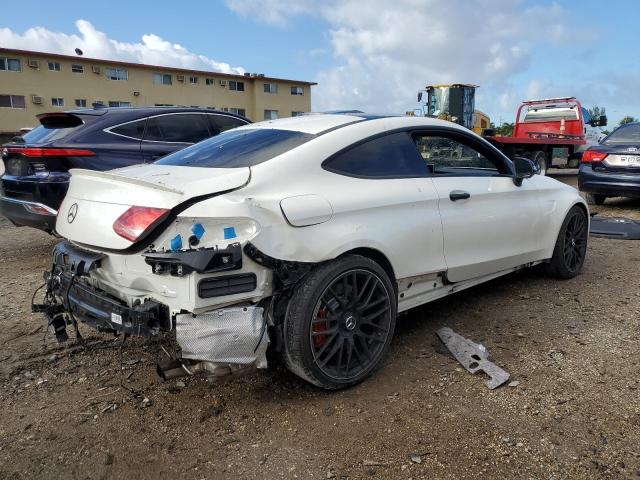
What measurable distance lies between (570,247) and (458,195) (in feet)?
6.58

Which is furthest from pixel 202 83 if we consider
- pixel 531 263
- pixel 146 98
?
pixel 531 263

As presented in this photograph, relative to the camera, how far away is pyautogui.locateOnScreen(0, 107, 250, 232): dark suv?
512cm

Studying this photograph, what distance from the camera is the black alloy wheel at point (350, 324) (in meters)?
2.77

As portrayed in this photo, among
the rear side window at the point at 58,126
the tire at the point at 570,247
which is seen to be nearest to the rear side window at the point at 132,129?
the rear side window at the point at 58,126

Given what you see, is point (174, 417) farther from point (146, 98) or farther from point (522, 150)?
point (146, 98)

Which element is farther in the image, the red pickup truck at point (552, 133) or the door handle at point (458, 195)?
the red pickup truck at point (552, 133)

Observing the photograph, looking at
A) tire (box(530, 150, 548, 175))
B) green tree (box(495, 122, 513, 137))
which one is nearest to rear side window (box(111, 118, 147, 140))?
tire (box(530, 150, 548, 175))

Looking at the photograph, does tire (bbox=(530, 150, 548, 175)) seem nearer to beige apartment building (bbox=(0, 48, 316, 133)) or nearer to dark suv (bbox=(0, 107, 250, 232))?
dark suv (bbox=(0, 107, 250, 232))

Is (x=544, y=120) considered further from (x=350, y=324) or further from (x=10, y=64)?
(x=10, y=64)

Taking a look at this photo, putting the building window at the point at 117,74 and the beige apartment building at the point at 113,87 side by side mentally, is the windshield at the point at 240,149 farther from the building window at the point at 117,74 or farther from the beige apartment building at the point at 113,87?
the building window at the point at 117,74

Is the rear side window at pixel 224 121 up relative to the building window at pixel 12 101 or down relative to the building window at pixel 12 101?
down

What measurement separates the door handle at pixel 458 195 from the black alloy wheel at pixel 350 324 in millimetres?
926

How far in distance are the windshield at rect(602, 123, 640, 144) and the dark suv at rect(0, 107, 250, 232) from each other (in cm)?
739

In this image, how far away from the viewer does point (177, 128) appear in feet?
20.5
